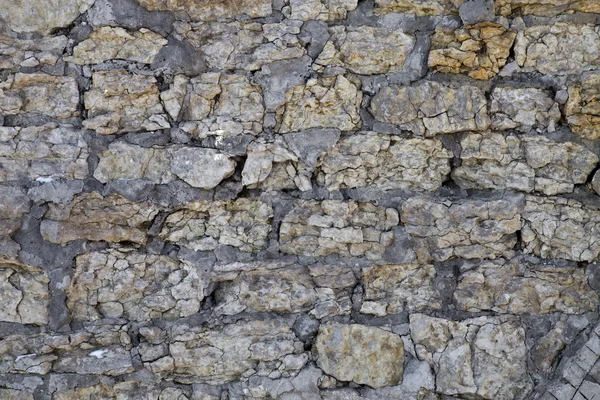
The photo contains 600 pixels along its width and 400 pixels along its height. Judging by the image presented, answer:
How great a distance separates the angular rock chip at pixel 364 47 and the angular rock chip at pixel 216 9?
0.95ft

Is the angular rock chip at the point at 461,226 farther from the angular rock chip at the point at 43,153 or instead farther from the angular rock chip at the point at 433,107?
the angular rock chip at the point at 43,153

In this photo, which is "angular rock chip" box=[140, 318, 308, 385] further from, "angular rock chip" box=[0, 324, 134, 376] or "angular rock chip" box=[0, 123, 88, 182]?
"angular rock chip" box=[0, 123, 88, 182]

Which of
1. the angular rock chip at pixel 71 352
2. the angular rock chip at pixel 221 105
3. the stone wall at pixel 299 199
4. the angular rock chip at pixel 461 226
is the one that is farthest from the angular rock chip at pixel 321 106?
the angular rock chip at pixel 71 352

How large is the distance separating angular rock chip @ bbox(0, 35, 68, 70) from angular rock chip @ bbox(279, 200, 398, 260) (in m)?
1.13

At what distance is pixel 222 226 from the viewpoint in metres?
2.49

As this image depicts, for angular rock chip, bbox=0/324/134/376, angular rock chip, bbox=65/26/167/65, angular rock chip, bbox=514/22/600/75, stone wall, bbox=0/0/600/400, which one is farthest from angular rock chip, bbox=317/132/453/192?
angular rock chip, bbox=0/324/134/376

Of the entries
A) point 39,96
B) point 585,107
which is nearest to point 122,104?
point 39,96

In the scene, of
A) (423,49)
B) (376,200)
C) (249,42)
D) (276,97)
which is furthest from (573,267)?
(249,42)

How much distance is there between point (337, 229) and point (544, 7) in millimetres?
1212

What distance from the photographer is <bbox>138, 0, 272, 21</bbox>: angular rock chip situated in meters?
2.36

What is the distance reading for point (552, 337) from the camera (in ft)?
8.29

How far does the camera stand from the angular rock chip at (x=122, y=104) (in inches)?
93.7

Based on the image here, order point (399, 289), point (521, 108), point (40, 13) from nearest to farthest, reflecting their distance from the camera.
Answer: point (40, 13), point (521, 108), point (399, 289)

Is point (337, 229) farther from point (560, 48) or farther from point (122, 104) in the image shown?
point (560, 48)
